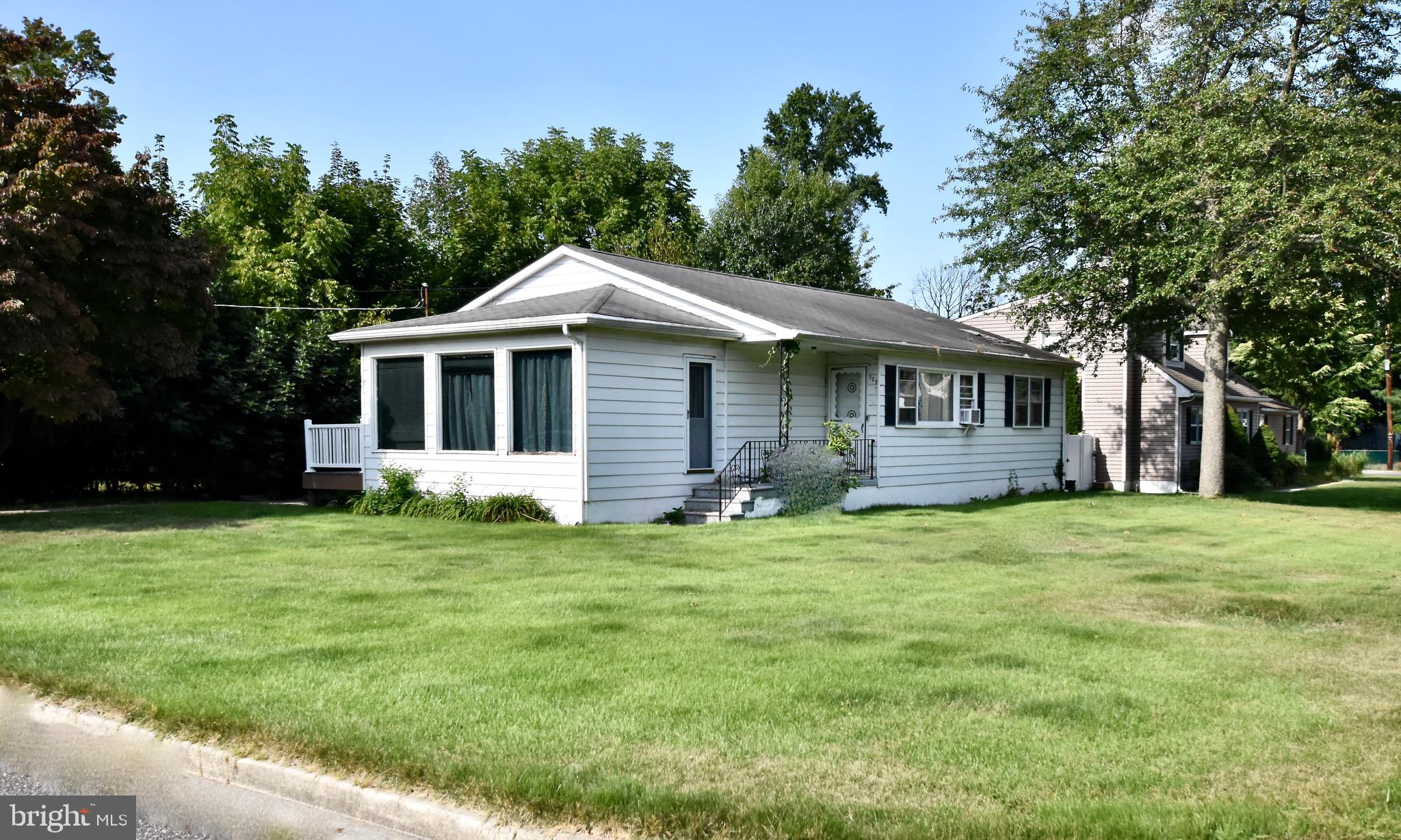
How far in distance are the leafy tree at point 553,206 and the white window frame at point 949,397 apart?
14678 millimetres

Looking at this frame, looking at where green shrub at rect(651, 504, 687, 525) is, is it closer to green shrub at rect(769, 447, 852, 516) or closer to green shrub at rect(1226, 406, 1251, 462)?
green shrub at rect(769, 447, 852, 516)

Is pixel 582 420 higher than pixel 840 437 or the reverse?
higher

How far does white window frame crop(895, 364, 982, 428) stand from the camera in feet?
62.5

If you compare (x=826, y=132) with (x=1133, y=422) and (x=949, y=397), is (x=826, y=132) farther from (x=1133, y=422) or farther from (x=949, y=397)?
(x=949, y=397)

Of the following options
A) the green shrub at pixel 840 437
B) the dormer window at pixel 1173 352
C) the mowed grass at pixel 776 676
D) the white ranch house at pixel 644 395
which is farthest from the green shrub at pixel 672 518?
the dormer window at pixel 1173 352

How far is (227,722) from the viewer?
15.7ft

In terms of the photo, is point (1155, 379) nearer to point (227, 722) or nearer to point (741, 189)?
point (741, 189)

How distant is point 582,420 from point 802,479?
12.8 feet

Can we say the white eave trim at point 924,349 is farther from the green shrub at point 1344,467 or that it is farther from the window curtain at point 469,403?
the green shrub at point 1344,467

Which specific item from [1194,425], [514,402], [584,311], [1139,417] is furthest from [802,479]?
[1194,425]

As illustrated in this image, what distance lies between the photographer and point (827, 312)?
20.4m

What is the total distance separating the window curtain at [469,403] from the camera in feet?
52.0

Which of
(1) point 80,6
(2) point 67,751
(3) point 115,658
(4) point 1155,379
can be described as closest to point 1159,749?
(2) point 67,751

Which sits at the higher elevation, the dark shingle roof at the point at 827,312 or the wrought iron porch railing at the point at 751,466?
the dark shingle roof at the point at 827,312
